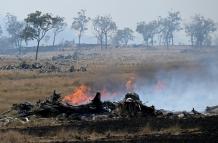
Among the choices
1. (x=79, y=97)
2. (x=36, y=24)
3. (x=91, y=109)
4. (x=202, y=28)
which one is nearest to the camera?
(x=91, y=109)

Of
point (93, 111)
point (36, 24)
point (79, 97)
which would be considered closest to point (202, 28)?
point (36, 24)

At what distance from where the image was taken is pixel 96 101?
3142cm

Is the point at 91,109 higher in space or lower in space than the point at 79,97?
higher

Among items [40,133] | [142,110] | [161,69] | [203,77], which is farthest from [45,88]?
[40,133]

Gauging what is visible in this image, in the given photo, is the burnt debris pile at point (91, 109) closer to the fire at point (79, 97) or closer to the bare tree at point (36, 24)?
the fire at point (79, 97)

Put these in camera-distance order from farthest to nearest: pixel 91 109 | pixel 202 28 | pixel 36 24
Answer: pixel 202 28 < pixel 36 24 < pixel 91 109

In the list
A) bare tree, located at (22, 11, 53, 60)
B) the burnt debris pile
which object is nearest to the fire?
the burnt debris pile

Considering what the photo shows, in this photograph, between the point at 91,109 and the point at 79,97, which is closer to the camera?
the point at 91,109

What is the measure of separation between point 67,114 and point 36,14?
9021 cm

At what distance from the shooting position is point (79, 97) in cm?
4250

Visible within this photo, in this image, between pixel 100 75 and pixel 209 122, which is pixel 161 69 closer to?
pixel 100 75

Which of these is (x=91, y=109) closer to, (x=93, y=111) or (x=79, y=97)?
(x=93, y=111)

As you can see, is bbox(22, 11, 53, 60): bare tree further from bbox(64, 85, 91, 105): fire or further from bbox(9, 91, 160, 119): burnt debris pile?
bbox(9, 91, 160, 119): burnt debris pile

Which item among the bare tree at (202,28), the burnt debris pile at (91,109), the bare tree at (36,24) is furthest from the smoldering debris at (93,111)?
the bare tree at (202,28)
